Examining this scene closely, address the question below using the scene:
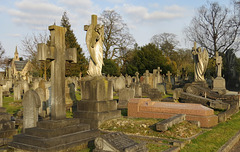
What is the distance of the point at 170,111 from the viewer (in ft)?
32.2

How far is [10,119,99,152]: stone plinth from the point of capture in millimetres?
5254

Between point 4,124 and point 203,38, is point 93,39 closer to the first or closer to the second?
point 4,124

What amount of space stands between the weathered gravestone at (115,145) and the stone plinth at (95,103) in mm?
3521

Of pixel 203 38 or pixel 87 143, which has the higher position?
pixel 203 38

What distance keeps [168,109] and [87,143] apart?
185 inches

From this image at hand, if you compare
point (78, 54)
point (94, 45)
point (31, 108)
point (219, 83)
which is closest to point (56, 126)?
point (31, 108)

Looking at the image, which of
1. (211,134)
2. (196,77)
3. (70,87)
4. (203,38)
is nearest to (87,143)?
(211,134)

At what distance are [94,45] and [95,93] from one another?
1.97 metres

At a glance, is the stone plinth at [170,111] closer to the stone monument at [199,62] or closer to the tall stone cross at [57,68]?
the tall stone cross at [57,68]

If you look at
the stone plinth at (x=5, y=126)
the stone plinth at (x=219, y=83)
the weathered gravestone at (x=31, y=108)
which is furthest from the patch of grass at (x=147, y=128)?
the stone plinth at (x=219, y=83)

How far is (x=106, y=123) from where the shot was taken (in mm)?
8828

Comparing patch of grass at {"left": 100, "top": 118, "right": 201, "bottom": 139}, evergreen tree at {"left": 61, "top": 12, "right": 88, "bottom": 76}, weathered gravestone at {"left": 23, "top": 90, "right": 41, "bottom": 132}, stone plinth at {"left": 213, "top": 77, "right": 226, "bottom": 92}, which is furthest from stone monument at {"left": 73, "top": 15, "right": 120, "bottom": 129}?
evergreen tree at {"left": 61, "top": 12, "right": 88, "bottom": 76}

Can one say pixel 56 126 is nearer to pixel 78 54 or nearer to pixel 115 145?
pixel 115 145

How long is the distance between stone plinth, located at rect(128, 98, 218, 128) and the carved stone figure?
2316 mm
